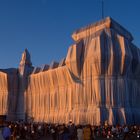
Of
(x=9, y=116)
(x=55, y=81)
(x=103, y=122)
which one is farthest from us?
(x=9, y=116)

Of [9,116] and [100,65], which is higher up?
[100,65]

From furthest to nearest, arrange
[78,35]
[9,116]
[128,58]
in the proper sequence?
[9,116], [78,35], [128,58]

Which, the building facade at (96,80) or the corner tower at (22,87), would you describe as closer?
the building facade at (96,80)

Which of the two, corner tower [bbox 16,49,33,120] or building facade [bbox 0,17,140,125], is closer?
building facade [bbox 0,17,140,125]

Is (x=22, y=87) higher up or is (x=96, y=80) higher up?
(x=22, y=87)

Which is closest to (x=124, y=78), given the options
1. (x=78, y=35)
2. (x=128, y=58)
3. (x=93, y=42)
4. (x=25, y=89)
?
(x=128, y=58)

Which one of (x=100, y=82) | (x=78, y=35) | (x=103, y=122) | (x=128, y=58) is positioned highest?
(x=78, y=35)

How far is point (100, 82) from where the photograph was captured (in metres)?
43.7

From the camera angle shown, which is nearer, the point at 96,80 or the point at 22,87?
the point at 96,80

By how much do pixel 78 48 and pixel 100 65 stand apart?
16.5 feet

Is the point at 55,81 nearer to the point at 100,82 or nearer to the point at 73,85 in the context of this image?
the point at 73,85

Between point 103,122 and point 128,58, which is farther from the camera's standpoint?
point 128,58

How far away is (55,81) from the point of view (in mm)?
54469

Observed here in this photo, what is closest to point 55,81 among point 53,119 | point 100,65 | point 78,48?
point 53,119
